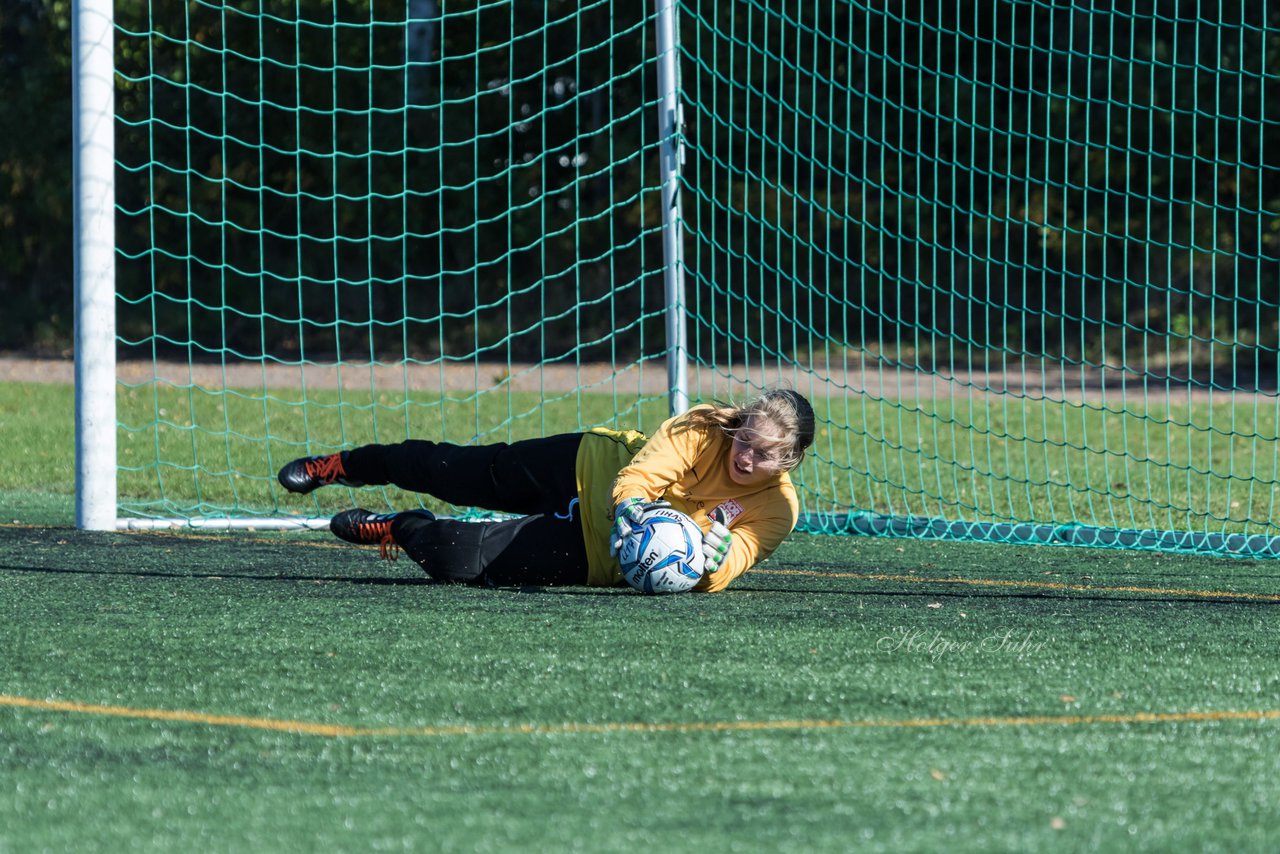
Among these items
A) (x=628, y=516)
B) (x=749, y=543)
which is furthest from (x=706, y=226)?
(x=628, y=516)

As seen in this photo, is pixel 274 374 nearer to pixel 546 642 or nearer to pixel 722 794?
pixel 546 642

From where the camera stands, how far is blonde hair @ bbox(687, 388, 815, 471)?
5141mm

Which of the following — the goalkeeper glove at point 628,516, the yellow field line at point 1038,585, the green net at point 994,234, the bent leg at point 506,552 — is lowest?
the yellow field line at point 1038,585

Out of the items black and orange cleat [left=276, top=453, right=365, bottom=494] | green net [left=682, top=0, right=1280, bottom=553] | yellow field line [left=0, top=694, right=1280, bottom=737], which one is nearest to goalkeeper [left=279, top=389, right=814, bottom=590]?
black and orange cleat [left=276, top=453, right=365, bottom=494]

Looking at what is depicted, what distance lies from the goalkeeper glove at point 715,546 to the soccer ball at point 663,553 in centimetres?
2

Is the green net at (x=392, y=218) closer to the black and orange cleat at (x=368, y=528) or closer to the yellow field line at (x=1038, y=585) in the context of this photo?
the black and orange cleat at (x=368, y=528)

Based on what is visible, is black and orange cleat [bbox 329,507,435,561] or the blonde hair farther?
black and orange cleat [bbox 329,507,435,561]

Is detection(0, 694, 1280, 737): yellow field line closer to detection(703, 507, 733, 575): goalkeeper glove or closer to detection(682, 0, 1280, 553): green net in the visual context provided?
detection(703, 507, 733, 575): goalkeeper glove

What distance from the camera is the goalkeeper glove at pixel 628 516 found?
5062 millimetres

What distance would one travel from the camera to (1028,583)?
5.71m

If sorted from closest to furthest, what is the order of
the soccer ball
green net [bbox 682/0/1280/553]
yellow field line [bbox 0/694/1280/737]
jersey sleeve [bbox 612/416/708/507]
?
yellow field line [bbox 0/694/1280/737] → the soccer ball → jersey sleeve [bbox 612/416/708/507] → green net [bbox 682/0/1280/553]

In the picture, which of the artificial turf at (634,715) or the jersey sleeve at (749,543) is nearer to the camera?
the artificial turf at (634,715)

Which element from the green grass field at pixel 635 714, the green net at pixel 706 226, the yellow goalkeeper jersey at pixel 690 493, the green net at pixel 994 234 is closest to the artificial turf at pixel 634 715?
the green grass field at pixel 635 714

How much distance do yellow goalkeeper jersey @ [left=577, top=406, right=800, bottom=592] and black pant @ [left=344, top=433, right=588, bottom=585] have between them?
0.22 feet
